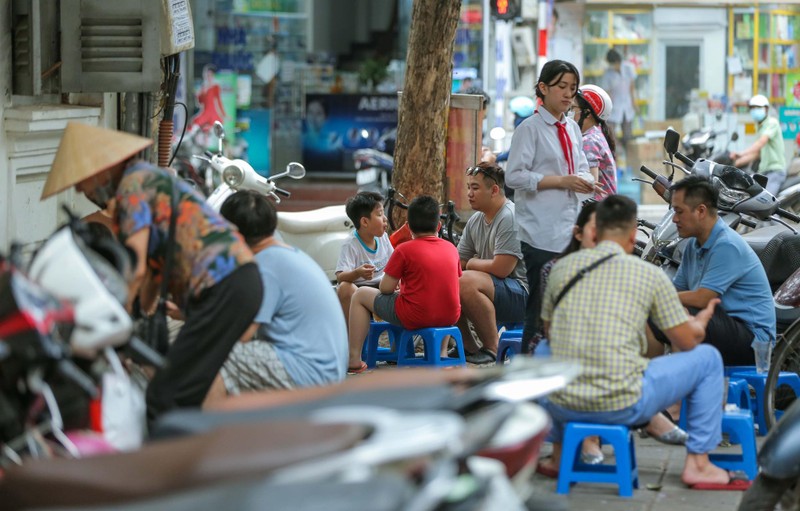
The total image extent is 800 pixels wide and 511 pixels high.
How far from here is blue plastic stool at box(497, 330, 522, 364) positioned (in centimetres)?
838

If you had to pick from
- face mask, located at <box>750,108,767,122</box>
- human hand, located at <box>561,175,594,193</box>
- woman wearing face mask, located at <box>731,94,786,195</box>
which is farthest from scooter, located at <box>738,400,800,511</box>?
face mask, located at <box>750,108,767,122</box>

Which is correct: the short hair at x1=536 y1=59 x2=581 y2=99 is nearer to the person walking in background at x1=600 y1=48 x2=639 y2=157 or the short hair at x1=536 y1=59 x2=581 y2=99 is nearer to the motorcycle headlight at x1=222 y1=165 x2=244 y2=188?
the motorcycle headlight at x1=222 y1=165 x2=244 y2=188

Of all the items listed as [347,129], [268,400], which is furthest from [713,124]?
[268,400]

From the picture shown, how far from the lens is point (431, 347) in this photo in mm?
8609

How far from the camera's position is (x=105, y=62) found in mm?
8156

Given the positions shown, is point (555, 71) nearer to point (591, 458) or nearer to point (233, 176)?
point (591, 458)

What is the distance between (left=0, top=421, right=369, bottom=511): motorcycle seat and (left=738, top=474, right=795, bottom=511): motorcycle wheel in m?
2.36

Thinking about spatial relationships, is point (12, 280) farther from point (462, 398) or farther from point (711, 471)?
point (711, 471)

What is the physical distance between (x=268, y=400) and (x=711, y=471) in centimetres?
280

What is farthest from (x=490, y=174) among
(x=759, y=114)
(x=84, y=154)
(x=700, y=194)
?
(x=759, y=114)

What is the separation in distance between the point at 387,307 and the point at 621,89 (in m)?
13.5

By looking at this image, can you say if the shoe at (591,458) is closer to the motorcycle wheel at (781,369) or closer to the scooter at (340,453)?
the motorcycle wheel at (781,369)

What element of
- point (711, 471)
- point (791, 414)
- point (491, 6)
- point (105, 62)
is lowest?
point (711, 471)

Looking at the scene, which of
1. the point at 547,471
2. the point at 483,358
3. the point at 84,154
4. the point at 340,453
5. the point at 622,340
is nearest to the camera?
the point at 340,453
